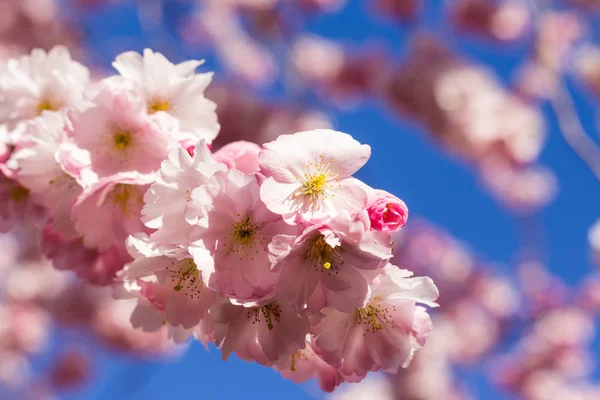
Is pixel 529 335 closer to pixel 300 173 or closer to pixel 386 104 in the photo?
pixel 386 104

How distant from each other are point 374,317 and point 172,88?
2.33 feet

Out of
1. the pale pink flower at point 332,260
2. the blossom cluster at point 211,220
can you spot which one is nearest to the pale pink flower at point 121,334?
the blossom cluster at point 211,220

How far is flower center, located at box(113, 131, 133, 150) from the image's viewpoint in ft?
4.10

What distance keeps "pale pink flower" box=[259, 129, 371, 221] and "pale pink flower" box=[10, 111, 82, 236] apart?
1.71ft

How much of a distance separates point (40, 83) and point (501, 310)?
281 inches

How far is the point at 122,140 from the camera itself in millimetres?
1259

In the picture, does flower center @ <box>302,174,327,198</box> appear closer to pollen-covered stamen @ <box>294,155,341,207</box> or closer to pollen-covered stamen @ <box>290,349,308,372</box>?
pollen-covered stamen @ <box>294,155,341,207</box>

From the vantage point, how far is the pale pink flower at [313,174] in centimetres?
99

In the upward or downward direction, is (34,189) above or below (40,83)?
below

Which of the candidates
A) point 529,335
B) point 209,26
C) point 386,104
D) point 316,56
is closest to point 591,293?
point 529,335

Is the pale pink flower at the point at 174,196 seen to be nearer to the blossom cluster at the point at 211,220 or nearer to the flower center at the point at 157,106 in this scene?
the blossom cluster at the point at 211,220

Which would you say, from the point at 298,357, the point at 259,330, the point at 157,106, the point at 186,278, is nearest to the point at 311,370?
the point at 298,357

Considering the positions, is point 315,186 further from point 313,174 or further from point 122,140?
point 122,140

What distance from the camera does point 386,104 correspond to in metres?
6.68
